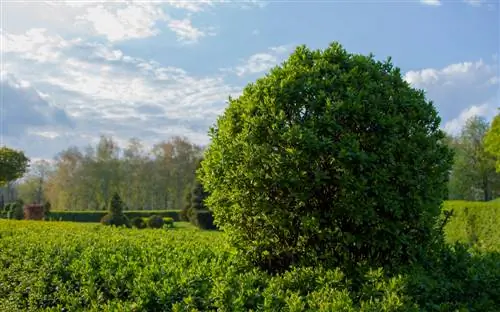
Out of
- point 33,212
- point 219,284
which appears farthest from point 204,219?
point 219,284

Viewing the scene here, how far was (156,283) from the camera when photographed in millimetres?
4676

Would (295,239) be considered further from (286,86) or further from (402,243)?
(286,86)

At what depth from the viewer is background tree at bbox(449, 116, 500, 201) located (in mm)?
49406

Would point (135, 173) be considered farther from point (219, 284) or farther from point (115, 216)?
point (219, 284)

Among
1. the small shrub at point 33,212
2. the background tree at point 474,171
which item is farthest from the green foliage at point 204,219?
the background tree at point 474,171

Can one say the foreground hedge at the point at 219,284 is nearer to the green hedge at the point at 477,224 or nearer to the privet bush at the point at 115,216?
the green hedge at the point at 477,224

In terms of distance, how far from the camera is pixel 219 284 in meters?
4.46

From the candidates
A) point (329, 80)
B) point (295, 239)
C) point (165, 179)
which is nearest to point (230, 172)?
point (295, 239)

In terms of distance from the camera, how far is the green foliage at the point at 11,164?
46013 mm

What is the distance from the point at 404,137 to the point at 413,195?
0.68 m

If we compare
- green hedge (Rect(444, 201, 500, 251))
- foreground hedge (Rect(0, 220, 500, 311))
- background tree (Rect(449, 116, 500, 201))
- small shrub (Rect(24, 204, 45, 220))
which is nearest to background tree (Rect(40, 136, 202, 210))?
small shrub (Rect(24, 204, 45, 220))

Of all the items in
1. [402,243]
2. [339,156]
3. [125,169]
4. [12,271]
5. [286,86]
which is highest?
[125,169]

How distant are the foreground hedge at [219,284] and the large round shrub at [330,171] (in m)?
0.39

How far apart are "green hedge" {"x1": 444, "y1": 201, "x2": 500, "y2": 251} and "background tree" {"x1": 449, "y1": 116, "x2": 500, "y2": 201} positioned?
29.4 m
